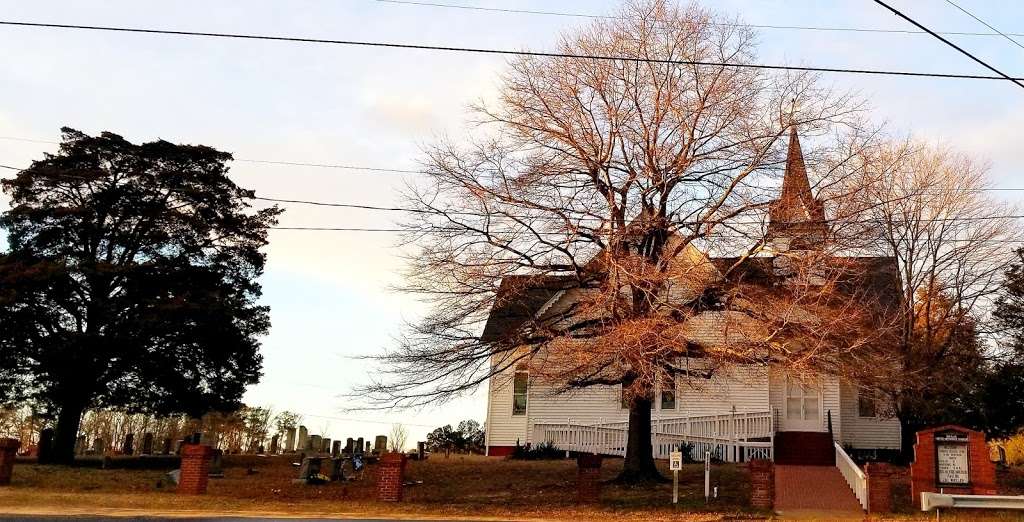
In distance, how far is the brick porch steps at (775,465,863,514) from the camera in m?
20.3

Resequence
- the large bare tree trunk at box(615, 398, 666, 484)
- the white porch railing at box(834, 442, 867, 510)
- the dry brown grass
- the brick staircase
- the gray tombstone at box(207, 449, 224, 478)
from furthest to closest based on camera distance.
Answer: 1. the brick staircase
2. the gray tombstone at box(207, 449, 224, 478)
3. the large bare tree trunk at box(615, 398, 666, 484)
4. the white porch railing at box(834, 442, 867, 510)
5. the dry brown grass

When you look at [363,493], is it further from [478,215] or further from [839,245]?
[839,245]

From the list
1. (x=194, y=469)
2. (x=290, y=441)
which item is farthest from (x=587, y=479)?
(x=290, y=441)

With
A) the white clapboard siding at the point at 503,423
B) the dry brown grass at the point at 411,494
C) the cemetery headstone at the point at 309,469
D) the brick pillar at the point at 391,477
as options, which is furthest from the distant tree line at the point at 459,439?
the brick pillar at the point at 391,477

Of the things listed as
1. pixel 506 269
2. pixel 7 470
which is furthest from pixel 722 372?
pixel 7 470

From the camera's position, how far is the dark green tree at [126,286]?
29.1 m

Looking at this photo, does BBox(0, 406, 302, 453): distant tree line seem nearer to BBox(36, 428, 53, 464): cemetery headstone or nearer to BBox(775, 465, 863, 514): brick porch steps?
BBox(36, 428, 53, 464): cemetery headstone

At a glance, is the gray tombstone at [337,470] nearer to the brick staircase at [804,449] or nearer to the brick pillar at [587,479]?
the brick pillar at [587,479]

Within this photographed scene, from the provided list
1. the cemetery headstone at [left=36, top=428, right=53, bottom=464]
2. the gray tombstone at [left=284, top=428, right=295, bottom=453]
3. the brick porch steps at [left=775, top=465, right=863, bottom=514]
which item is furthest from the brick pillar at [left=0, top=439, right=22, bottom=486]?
the brick porch steps at [left=775, top=465, right=863, bottom=514]

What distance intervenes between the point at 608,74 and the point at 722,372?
729 centimetres

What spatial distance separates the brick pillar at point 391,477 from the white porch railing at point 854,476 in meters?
9.72

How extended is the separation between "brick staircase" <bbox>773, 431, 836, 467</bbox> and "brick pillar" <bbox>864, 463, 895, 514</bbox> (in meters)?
8.90

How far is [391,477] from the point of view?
20.7 m

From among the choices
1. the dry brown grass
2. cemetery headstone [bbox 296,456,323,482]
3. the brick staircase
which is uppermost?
the brick staircase
